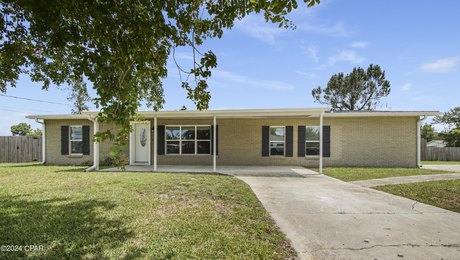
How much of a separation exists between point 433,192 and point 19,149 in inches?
804

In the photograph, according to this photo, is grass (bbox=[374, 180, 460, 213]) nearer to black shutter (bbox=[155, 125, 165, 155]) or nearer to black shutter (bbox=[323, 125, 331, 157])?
black shutter (bbox=[323, 125, 331, 157])

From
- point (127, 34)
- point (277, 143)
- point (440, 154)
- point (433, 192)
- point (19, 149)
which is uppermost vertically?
point (127, 34)

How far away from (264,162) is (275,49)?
5.56 m

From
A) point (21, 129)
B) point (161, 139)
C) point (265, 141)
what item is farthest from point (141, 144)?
point (21, 129)

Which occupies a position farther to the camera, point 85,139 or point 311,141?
point 85,139

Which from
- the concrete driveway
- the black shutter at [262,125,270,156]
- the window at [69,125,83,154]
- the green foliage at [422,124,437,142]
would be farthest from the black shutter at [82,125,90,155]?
the green foliage at [422,124,437,142]

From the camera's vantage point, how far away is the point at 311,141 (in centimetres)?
1264

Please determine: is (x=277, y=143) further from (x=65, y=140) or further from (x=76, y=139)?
(x=65, y=140)

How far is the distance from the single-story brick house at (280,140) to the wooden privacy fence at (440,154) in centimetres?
677

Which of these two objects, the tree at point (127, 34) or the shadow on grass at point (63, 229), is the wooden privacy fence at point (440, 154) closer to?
the tree at point (127, 34)

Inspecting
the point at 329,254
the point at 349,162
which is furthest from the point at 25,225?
the point at 349,162

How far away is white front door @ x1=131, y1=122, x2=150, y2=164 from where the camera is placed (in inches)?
511

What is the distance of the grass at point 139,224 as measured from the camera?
298 centimetres

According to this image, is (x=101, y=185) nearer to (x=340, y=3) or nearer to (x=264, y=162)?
(x=264, y=162)
